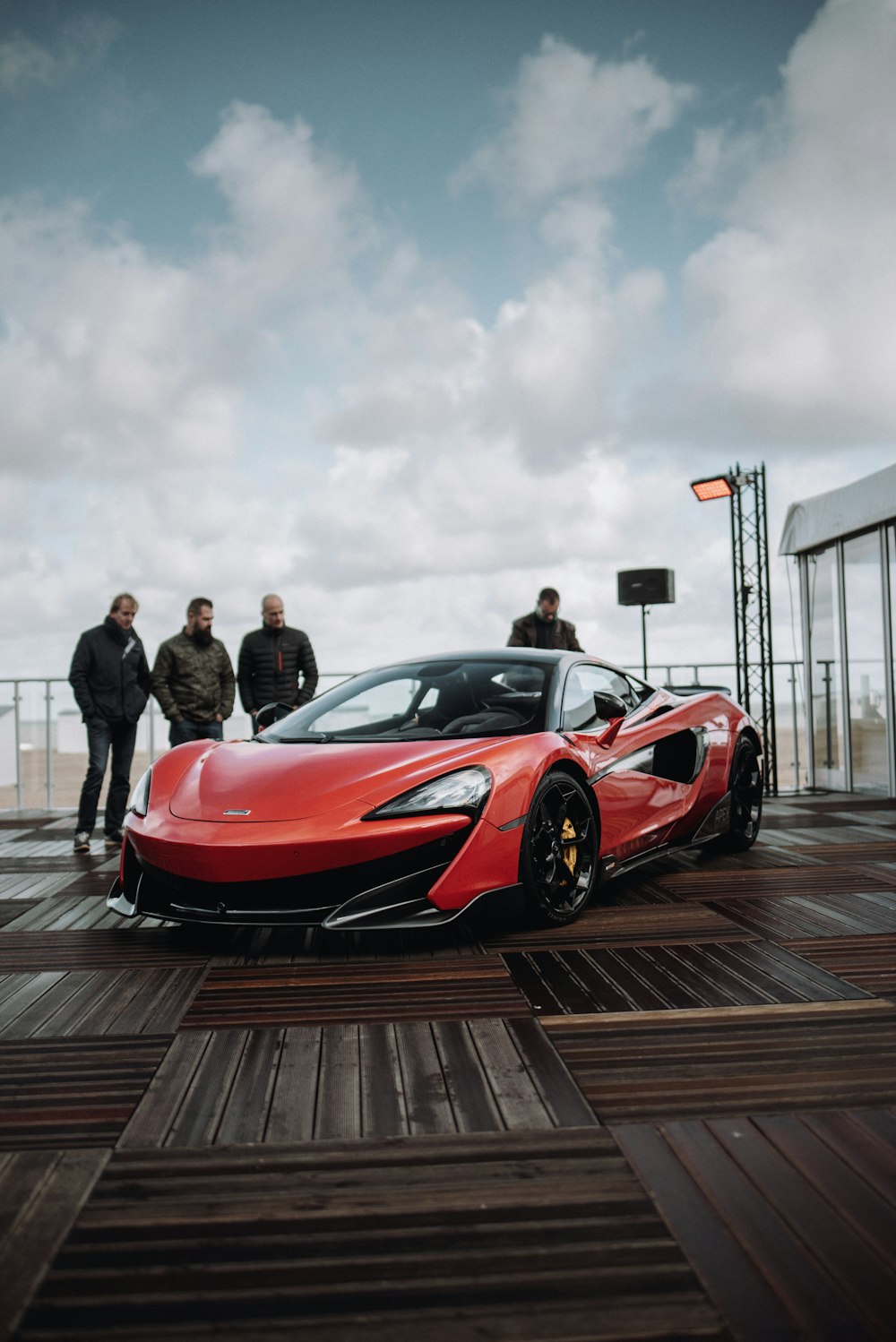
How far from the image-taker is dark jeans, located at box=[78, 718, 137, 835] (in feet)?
22.8

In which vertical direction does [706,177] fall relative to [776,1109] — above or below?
above

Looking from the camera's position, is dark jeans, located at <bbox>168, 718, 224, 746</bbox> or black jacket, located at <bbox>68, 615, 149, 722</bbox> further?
dark jeans, located at <bbox>168, 718, 224, 746</bbox>

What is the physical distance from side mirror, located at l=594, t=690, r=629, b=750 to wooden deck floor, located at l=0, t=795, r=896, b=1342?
98 centimetres

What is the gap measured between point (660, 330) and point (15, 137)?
28.5 ft

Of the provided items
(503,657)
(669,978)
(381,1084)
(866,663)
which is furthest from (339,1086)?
(866,663)

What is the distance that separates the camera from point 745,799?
5.99 meters

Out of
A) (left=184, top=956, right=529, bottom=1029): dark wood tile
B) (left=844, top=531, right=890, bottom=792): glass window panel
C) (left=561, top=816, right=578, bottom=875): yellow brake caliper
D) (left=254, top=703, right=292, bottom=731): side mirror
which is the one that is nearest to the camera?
(left=184, top=956, right=529, bottom=1029): dark wood tile

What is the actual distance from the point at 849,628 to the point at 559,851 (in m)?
7.91

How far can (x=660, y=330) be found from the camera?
13.1 meters

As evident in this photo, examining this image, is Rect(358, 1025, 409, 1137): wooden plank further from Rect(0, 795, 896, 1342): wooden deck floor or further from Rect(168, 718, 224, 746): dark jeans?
Rect(168, 718, 224, 746): dark jeans

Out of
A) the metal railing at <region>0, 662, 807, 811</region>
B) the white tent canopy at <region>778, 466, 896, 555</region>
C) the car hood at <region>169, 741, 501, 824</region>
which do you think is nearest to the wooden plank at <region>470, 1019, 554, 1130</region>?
the car hood at <region>169, 741, 501, 824</region>

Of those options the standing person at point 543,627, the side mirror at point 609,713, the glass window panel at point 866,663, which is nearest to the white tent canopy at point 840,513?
the glass window panel at point 866,663

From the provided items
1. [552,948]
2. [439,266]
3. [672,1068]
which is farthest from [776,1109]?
[439,266]

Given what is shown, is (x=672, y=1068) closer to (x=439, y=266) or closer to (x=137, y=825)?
(x=137, y=825)
